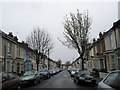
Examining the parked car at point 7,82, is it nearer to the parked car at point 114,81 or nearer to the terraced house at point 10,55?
the parked car at point 114,81

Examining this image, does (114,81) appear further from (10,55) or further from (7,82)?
(10,55)

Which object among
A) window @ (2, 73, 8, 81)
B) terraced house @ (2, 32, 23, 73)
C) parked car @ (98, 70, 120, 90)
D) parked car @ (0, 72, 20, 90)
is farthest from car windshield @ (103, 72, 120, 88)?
terraced house @ (2, 32, 23, 73)

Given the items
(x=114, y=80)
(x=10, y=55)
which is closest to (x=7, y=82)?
(x=114, y=80)

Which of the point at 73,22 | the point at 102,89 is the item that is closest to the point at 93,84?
the point at 102,89

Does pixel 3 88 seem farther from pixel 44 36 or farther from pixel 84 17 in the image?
pixel 44 36

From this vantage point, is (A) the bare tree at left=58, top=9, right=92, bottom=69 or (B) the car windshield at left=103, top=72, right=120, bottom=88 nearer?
(B) the car windshield at left=103, top=72, right=120, bottom=88

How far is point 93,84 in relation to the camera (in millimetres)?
16344

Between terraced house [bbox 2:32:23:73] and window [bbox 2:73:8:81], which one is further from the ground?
terraced house [bbox 2:32:23:73]

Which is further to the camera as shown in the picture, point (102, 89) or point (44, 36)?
point (44, 36)

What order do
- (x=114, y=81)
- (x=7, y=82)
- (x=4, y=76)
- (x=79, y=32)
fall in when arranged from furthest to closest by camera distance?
(x=79, y=32)
(x=4, y=76)
(x=7, y=82)
(x=114, y=81)

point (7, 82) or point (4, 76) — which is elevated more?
point (4, 76)

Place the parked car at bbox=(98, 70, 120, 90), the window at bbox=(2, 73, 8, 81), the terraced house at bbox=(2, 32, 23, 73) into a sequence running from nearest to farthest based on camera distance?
the parked car at bbox=(98, 70, 120, 90), the window at bbox=(2, 73, 8, 81), the terraced house at bbox=(2, 32, 23, 73)

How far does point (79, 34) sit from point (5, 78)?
1860 cm

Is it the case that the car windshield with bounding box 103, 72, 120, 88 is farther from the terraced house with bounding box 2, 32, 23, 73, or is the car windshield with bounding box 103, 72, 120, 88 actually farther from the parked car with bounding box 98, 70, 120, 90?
the terraced house with bounding box 2, 32, 23, 73
